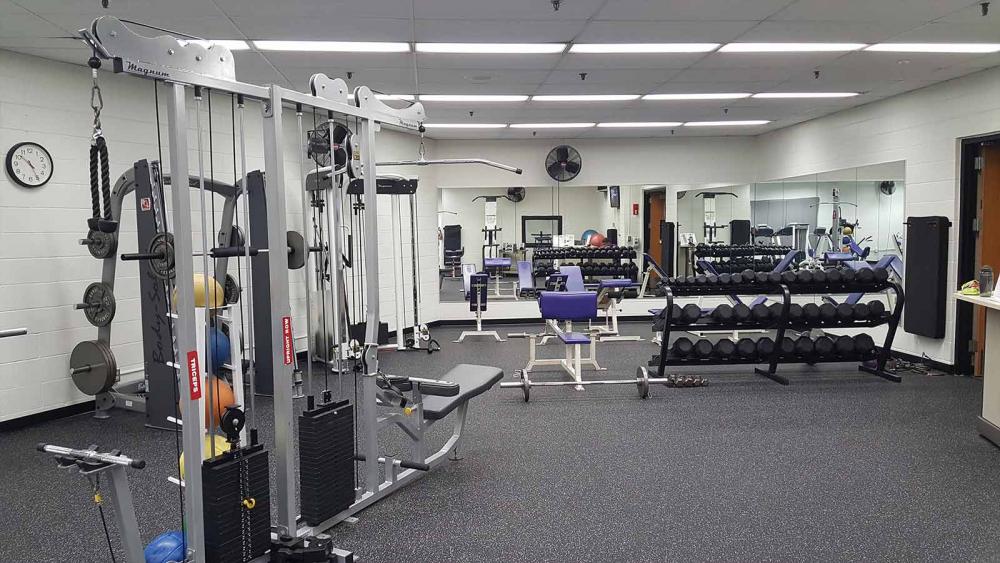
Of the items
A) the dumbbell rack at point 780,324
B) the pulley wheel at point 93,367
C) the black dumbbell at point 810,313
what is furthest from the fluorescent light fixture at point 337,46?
the black dumbbell at point 810,313

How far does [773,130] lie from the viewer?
8102 millimetres

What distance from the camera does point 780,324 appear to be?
516cm

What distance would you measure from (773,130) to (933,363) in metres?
3.66

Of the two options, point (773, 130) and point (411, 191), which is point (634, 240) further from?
point (411, 191)

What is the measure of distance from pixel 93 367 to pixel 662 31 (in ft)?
14.0

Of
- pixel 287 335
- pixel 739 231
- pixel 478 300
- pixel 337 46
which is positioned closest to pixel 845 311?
pixel 739 231

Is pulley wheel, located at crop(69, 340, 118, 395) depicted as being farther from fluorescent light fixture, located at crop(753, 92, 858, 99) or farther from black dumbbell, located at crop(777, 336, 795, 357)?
fluorescent light fixture, located at crop(753, 92, 858, 99)

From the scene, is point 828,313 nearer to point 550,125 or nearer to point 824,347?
point 824,347

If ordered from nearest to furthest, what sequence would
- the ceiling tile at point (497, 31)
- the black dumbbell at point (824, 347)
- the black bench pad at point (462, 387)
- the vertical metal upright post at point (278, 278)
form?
the vertical metal upright post at point (278, 278), the black bench pad at point (462, 387), the ceiling tile at point (497, 31), the black dumbbell at point (824, 347)

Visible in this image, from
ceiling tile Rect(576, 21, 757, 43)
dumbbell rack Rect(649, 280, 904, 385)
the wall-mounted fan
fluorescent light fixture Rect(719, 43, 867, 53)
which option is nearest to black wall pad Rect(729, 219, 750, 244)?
the wall-mounted fan

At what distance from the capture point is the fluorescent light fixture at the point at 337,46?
408 centimetres

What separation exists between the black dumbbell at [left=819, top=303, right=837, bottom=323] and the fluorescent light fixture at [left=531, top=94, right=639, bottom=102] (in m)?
2.45

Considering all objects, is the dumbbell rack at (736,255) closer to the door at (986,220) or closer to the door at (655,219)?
the door at (655,219)

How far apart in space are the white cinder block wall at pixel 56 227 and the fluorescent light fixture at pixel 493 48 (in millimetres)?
2173
